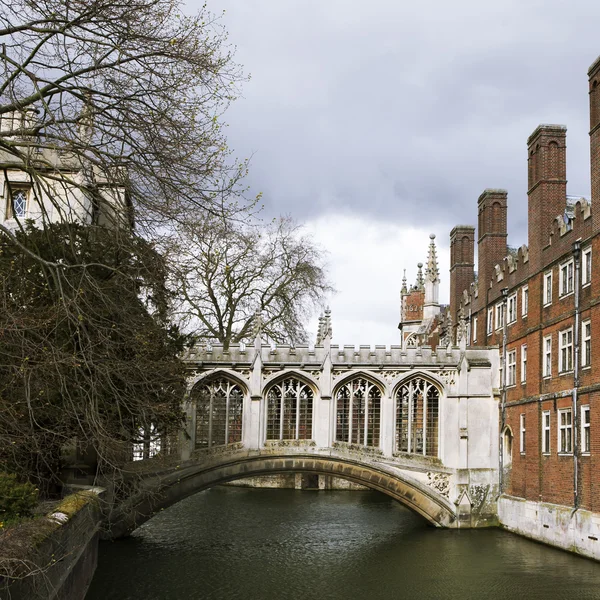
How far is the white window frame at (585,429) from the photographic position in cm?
1867

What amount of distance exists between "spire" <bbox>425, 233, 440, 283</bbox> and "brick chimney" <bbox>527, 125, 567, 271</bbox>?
1724cm

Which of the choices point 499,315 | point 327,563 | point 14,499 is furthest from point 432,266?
point 14,499

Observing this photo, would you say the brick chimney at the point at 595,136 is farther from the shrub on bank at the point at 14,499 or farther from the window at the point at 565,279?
the shrub on bank at the point at 14,499

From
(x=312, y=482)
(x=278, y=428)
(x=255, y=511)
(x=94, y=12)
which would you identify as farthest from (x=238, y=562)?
(x=312, y=482)

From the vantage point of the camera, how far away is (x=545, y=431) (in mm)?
21375

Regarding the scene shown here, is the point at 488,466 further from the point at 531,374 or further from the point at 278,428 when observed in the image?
the point at 278,428

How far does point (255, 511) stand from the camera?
29.2 metres

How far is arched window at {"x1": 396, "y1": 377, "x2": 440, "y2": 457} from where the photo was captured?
24.0 meters

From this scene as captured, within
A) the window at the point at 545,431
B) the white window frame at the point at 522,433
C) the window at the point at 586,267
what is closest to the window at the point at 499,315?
the white window frame at the point at 522,433

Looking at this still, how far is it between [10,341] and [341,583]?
1004 centimetres

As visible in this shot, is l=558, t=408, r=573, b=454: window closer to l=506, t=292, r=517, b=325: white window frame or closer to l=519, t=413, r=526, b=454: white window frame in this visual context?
l=519, t=413, r=526, b=454: white window frame

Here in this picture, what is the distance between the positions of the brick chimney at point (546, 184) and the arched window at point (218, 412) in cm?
926

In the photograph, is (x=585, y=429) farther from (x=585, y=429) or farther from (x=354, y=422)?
(x=354, y=422)

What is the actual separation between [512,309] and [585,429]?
21.2 ft
